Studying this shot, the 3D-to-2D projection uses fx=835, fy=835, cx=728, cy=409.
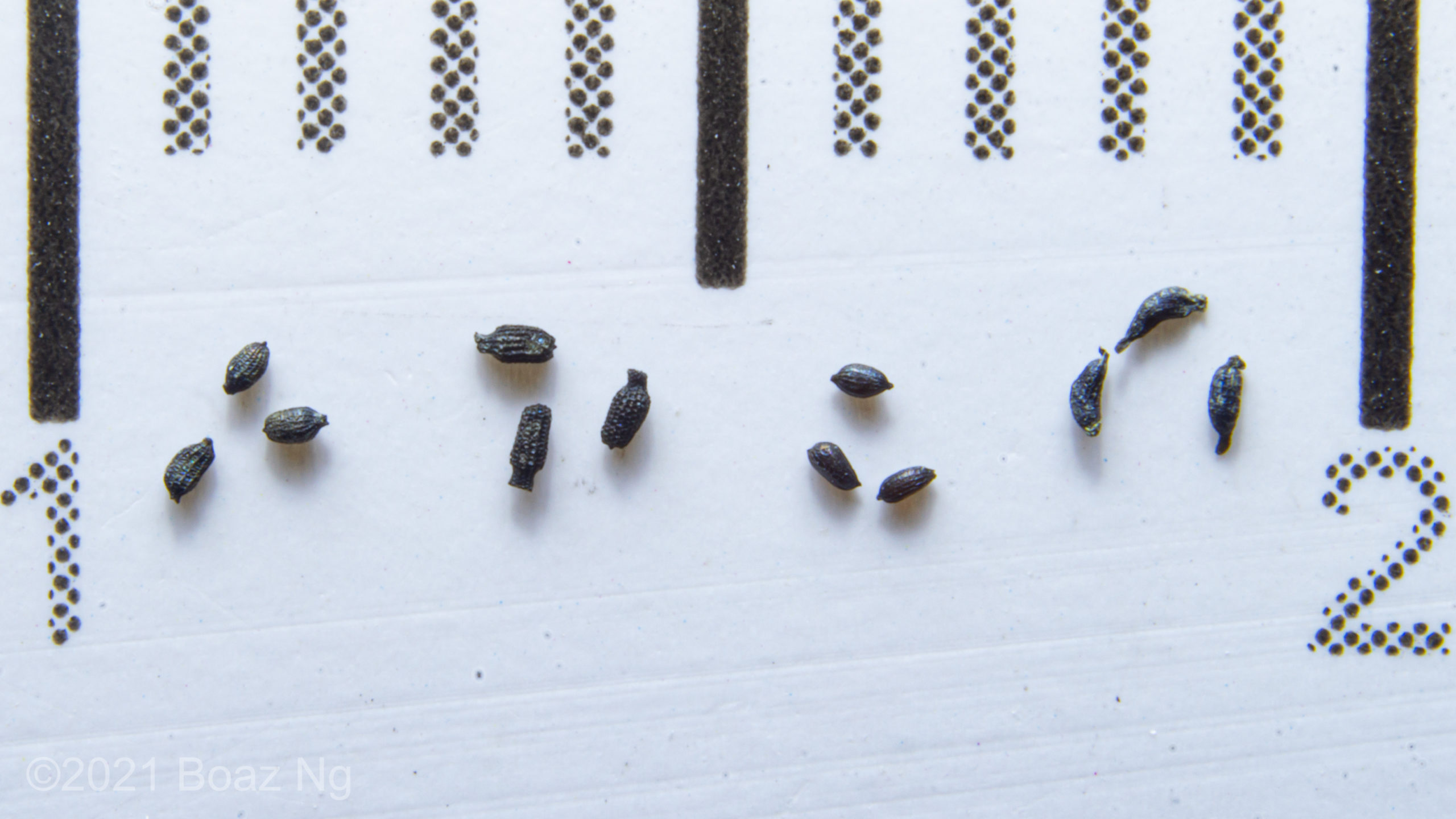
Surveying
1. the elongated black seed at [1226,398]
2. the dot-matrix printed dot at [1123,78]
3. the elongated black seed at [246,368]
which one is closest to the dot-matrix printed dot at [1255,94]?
the dot-matrix printed dot at [1123,78]

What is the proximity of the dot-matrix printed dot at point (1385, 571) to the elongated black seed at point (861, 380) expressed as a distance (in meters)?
0.61

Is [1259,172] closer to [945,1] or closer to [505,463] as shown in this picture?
[945,1]

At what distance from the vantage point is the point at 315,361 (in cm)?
106

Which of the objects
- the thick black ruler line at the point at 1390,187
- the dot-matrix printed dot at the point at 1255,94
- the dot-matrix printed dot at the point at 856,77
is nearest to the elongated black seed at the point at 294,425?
the dot-matrix printed dot at the point at 856,77

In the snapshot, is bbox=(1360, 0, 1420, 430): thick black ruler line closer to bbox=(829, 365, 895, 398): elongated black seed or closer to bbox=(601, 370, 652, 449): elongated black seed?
bbox=(829, 365, 895, 398): elongated black seed

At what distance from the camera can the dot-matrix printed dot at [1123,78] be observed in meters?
1.08

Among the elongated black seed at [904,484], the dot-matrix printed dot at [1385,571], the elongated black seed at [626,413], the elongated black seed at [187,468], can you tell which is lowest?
the dot-matrix printed dot at [1385,571]

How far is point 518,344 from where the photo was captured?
3.40 ft

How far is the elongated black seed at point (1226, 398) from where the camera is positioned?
3.48 ft

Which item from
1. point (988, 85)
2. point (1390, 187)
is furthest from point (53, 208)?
point (1390, 187)

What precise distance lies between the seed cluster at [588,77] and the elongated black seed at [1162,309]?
709 millimetres

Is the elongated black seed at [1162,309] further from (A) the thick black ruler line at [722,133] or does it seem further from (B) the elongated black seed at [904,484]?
(A) the thick black ruler line at [722,133]

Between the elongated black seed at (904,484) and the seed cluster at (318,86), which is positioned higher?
the seed cluster at (318,86)

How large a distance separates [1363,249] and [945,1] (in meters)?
0.63
